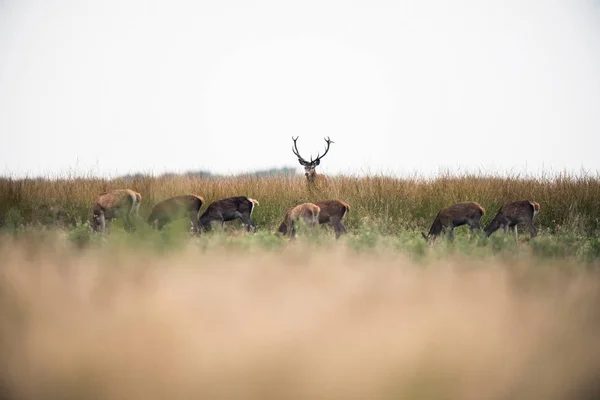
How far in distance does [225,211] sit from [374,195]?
318 centimetres

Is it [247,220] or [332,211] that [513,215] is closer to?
[332,211]

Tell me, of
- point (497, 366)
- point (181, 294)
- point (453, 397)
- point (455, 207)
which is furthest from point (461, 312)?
point (455, 207)

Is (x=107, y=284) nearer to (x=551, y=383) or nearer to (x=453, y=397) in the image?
(x=453, y=397)

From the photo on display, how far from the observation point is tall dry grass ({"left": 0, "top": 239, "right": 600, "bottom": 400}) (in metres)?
2.01

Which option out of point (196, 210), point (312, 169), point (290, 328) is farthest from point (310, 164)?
point (290, 328)

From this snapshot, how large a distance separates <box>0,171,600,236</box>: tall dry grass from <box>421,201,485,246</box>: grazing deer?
1294 mm

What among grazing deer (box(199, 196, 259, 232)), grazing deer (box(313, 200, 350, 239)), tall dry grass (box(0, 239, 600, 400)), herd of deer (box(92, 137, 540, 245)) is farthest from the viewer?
grazing deer (box(199, 196, 259, 232))

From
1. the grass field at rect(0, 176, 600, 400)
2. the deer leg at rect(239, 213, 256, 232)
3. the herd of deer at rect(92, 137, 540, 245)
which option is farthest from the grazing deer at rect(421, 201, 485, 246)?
the grass field at rect(0, 176, 600, 400)

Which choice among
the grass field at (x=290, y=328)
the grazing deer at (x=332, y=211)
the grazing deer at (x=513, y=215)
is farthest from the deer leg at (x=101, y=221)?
the grazing deer at (x=513, y=215)

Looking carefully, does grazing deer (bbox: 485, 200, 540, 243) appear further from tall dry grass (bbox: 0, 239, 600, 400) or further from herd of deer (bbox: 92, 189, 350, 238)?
tall dry grass (bbox: 0, 239, 600, 400)

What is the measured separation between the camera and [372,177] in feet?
44.6

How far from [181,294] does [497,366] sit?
1367mm

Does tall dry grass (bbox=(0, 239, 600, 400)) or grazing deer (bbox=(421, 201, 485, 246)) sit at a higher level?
tall dry grass (bbox=(0, 239, 600, 400))

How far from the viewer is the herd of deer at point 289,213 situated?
30.4 feet
